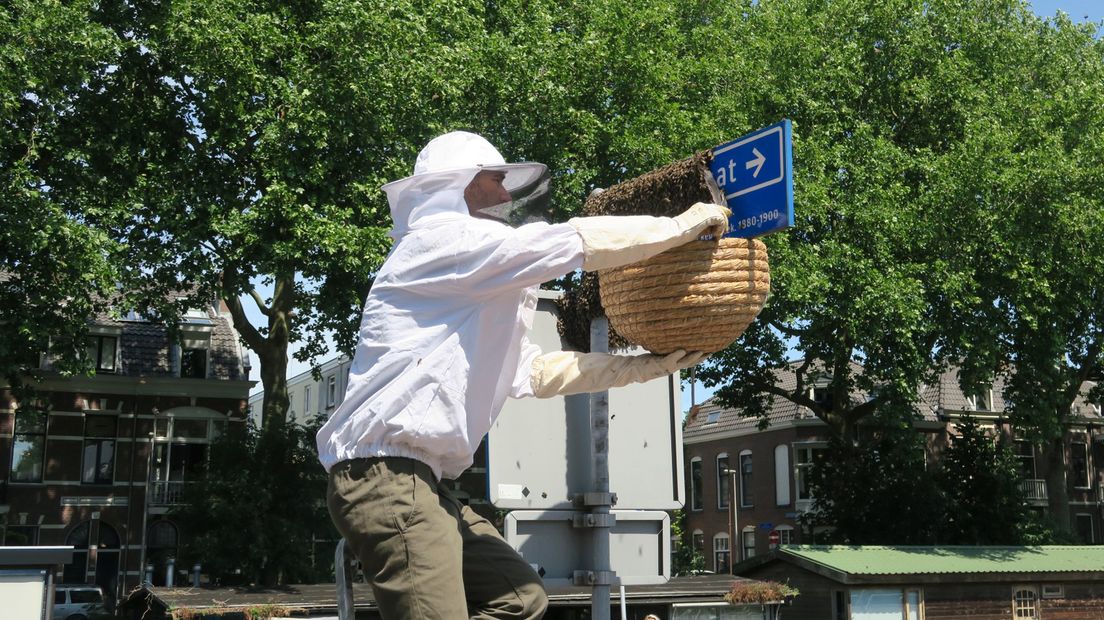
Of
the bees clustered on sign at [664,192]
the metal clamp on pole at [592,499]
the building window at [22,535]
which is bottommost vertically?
the building window at [22,535]

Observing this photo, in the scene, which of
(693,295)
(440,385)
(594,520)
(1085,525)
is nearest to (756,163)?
(693,295)

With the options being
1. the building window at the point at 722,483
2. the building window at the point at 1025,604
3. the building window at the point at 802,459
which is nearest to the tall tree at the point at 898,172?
the building window at the point at 1025,604

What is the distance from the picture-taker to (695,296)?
3.17 meters

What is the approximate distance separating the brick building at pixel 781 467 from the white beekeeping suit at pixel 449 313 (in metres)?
39.9

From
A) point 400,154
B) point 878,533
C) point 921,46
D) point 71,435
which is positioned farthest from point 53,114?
point 878,533

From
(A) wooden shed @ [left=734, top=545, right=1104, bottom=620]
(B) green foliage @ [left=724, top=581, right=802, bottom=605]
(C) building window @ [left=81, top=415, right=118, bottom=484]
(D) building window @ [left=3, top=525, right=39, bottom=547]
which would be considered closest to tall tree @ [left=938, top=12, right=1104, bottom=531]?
(A) wooden shed @ [left=734, top=545, right=1104, bottom=620]

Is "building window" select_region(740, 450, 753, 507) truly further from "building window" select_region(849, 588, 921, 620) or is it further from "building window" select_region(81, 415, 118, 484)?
"building window" select_region(849, 588, 921, 620)

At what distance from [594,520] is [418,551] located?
321cm

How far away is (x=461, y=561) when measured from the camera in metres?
2.62

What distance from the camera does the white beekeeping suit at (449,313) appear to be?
2.60m

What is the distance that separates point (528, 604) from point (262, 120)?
1815cm

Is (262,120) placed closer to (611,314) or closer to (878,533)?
(611,314)

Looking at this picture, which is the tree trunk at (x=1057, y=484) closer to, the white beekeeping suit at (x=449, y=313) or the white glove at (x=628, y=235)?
the white glove at (x=628, y=235)

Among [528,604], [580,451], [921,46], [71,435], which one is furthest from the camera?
[71,435]
